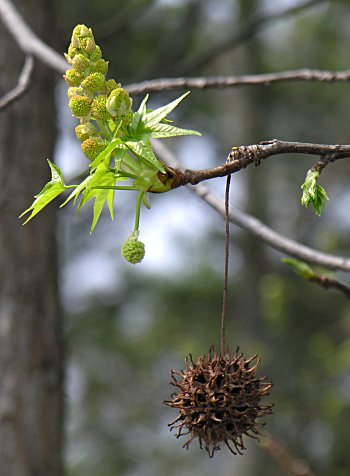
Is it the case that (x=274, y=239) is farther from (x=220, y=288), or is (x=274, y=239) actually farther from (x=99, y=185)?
(x=220, y=288)

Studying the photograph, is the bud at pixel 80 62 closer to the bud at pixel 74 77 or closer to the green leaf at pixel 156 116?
the bud at pixel 74 77

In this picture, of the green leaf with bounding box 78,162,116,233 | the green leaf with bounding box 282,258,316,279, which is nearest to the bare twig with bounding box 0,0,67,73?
the green leaf with bounding box 282,258,316,279

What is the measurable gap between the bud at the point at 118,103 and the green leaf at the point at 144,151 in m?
0.06

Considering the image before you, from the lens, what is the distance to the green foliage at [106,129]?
145 cm

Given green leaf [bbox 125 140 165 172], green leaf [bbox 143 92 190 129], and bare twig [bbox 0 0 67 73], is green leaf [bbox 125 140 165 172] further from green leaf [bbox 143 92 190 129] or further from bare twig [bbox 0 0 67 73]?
bare twig [bbox 0 0 67 73]

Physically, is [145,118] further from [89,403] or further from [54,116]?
[89,403]

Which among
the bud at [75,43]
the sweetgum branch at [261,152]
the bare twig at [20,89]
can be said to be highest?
the bare twig at [20,89]

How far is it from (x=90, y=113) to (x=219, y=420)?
64 centimetres

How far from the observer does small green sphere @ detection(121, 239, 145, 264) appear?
1.55 meters

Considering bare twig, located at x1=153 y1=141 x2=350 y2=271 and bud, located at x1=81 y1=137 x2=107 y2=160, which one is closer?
bud, located at x1=81 y1=137 x2=107 y2=160

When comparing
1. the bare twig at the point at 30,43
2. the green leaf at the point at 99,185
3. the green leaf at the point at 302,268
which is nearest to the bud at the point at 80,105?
the green leaf at the point at 99,185

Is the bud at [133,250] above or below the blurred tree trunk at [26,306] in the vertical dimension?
below

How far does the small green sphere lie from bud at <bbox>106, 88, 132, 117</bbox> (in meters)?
0.26

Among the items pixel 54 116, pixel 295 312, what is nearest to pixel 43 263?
pixel 54 116
